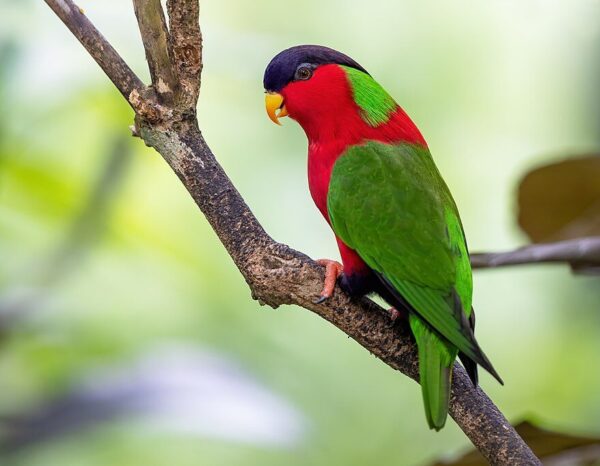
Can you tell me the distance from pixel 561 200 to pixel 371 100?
0.54 metres

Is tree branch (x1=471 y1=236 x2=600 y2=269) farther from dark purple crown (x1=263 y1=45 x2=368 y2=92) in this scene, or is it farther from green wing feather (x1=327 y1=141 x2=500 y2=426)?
dark purple crown (x1=263 y1=45 x2=368 y2=92)

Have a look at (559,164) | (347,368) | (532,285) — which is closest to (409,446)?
(347,368)

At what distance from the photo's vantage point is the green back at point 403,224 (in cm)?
160

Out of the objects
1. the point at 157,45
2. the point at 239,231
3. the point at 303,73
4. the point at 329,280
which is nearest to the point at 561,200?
the point at 303,73

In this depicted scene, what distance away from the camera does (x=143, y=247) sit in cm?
240

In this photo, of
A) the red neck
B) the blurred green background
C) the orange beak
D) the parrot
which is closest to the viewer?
the parrot

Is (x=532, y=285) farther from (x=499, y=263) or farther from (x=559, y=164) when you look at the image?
(x=499, y=263)

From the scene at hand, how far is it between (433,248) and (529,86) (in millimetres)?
3207

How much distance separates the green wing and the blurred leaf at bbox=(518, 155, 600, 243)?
350mm

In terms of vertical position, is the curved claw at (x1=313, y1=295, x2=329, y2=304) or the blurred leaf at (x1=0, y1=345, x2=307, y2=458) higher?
the curved claw at (x1=313, y1=295, x2=329, y2=304)

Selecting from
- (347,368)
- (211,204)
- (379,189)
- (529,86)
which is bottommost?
(347,368)

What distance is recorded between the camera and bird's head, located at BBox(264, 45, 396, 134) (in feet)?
5.97

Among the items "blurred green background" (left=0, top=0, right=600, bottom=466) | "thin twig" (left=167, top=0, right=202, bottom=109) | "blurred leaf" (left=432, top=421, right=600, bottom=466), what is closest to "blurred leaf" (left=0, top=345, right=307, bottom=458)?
"blurred green background" (left=0, top=0, right=600, bottom=466)

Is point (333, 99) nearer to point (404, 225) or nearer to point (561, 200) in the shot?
Result: point (404, 225)
